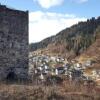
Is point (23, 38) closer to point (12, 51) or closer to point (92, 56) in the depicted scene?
point (12, 51)

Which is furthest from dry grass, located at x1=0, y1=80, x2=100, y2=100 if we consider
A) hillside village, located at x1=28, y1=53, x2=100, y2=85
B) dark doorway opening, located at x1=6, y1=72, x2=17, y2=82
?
hillside village, located at x1=28, y1=53, x2=100, y2=85

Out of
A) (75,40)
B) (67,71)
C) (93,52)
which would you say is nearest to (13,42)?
(67,71)

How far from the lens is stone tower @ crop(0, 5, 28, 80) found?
113 ft

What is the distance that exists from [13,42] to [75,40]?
11411cm

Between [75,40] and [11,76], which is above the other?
[75,40]

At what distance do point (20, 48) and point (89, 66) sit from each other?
76.9 m

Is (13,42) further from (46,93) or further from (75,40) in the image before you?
(75,40)

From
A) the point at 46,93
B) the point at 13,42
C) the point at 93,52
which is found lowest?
the point at 46,93

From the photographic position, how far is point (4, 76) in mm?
34125

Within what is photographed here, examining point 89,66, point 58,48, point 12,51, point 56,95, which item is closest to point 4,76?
point 12,51

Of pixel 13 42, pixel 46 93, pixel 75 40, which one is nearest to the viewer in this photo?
pixel 46 93

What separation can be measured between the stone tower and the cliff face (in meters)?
104

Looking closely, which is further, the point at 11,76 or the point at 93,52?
the point at 93,52

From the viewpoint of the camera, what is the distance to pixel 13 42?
3500 centimetres
